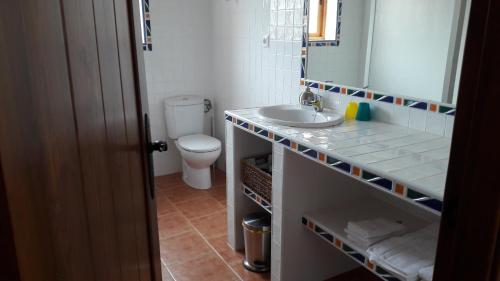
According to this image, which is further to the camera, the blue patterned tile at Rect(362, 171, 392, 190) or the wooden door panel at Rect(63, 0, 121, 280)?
the blue patterned tile at Rect(362, 171, 392, 190)

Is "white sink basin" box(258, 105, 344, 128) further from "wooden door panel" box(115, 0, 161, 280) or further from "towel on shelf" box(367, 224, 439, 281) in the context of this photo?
"wooden door panel" box(115, 0, 161, 280)

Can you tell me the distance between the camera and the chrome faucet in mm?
2337

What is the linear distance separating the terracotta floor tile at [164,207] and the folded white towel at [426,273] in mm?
2104

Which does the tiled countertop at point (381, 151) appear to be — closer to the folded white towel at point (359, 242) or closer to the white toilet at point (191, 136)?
the folded white towel at point (359, 242)

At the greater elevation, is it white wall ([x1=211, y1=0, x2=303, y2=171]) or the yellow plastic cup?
white wall ([x1=211, y1=0, x2=303, y2=171])

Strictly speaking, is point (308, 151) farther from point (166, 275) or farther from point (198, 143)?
point (198, 143)

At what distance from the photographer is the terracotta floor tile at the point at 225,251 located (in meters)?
2.46

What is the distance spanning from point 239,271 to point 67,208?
75.2 inches

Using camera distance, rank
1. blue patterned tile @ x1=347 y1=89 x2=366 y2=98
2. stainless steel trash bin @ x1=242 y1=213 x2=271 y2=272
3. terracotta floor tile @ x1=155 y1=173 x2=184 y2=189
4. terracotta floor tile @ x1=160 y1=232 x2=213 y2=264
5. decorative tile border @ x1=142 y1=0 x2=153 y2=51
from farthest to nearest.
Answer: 1. terracotta floor tile @ x1=155 y1=173 x2=184 y2=189
2. decorative tile border @ x1=142 y1=0 x2=153 y2=51
3. terracotta floor tile @ x1=160 y1=232 x2=213 y2=264
4. stainless steel trash bin @ x1=242 y1=213 x2=271 y2=272
5. blue patterned tile @ x1=347 y1=89 x2=366 y2=98

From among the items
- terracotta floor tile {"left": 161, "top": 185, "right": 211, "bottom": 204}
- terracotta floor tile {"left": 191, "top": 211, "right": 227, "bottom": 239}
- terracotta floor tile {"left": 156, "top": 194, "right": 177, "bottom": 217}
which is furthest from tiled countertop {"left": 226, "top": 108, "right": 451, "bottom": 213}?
terracotta floor tile {"left": 161, "top": 185, "right": 211, "bottom": 204}

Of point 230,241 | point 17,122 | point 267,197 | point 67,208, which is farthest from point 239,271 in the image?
point 17,122

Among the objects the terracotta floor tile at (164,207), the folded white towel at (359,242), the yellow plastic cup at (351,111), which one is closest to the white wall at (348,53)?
the yellow plastic cup at (351,111)

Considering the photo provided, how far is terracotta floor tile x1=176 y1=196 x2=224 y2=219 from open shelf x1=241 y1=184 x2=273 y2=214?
0.73m

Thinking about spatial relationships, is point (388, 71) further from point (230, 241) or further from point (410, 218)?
point (230, 241)
